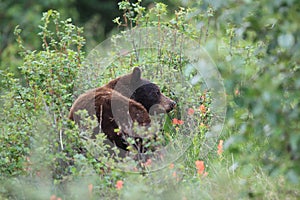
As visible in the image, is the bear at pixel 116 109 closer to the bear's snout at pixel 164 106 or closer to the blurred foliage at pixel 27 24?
the bear's snout at pixel 164 106

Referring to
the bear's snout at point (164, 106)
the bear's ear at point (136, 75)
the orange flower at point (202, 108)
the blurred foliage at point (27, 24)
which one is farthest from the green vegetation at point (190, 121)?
the blurred foliage at point (27, 24)

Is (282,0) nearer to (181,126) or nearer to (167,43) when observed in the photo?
(181,126)

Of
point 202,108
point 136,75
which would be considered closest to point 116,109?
point 136,75

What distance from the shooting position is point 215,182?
498 cm

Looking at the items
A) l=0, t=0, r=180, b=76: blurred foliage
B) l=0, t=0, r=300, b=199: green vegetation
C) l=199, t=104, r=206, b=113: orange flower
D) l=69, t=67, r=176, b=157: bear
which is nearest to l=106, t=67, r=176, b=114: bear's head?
l=69, t=67, r=176, b=157: bear

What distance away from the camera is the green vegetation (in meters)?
3.70

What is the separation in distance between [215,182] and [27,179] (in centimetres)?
149

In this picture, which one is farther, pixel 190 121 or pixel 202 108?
pixel 190 121

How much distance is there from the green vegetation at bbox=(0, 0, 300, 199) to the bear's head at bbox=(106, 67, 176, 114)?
19 centimetres

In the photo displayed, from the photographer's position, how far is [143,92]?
643cm

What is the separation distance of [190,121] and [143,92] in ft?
1.96

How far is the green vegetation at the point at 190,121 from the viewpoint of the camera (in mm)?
3701

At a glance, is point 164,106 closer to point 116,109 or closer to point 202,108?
point 202,108

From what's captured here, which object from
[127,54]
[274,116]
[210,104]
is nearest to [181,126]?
[210,104]
